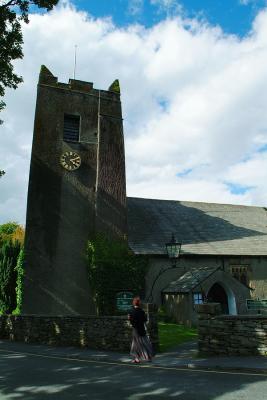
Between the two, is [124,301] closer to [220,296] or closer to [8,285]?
[220,296]

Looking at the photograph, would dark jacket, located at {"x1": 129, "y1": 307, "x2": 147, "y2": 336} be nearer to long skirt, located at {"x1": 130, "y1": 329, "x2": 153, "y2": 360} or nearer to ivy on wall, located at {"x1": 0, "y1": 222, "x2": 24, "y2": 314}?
long skirt, located at {"x1": 130, "y1": 329, "x2": 153, "y2": 360}

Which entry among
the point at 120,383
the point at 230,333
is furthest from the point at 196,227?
the point at 120,383

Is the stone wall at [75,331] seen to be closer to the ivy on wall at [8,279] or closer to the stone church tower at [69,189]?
the stone church tower at [69,189]

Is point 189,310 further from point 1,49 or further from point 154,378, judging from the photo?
point 1,49

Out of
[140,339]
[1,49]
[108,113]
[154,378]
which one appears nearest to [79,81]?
Answer: [108,113]

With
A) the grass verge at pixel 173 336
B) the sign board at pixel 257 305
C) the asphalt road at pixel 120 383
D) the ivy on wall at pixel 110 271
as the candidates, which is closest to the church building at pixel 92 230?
the sign board at pixel 257 305

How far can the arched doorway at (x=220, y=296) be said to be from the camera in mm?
24913

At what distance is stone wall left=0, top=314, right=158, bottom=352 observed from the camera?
13875 millimetres

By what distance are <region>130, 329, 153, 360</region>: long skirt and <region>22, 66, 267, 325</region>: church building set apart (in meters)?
8.54

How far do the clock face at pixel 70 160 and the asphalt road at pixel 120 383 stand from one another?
48.2 feet

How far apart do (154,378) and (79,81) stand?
73.0 ft

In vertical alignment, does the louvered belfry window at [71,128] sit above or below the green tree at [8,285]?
above

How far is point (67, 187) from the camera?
2398cm

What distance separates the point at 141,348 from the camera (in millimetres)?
11703
